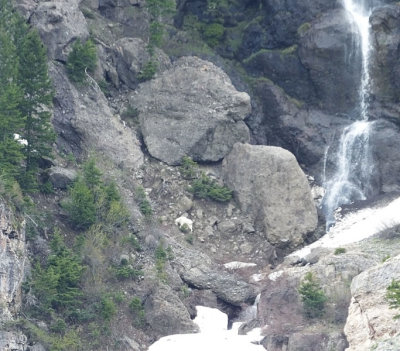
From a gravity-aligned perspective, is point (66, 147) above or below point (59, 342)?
above

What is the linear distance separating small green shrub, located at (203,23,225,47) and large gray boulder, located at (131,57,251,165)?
20.2ft

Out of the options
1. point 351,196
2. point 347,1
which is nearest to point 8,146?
point 351,196

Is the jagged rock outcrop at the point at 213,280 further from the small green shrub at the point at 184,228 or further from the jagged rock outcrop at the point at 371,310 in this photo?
the jagged rock outcrop at the point at 371,310

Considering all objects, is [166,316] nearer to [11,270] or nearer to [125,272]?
[125,272]

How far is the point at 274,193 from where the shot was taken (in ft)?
237

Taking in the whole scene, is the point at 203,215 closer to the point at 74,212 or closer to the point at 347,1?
the point at 74,212

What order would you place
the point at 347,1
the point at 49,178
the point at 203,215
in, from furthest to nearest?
the point at 347,1, the point at 203,215, the point at 49,178

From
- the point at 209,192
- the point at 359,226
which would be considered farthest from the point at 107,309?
the point at 359,226

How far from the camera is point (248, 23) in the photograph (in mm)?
83875

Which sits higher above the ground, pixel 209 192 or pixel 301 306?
pixel 209 192

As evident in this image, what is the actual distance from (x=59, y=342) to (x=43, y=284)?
3052 millimetres

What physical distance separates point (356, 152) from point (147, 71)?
14.3 metres

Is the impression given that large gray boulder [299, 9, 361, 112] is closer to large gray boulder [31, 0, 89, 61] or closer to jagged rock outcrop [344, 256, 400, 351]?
large gray boulder [31, 0, 89, 61]

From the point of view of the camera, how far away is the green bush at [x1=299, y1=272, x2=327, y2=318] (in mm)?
60844
